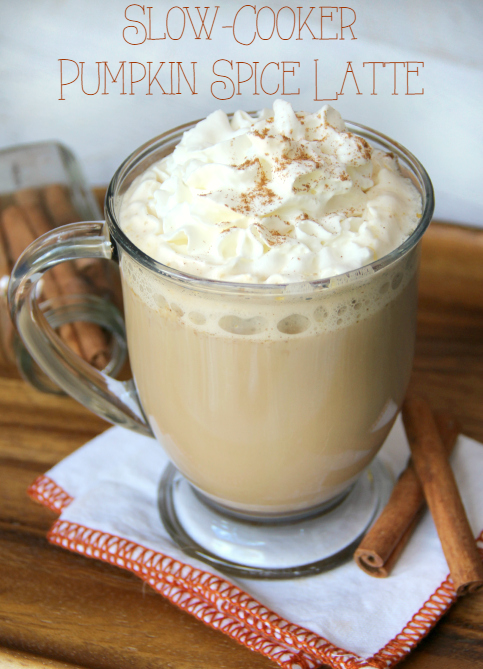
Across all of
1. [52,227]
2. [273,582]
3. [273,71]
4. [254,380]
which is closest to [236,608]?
[273,582]

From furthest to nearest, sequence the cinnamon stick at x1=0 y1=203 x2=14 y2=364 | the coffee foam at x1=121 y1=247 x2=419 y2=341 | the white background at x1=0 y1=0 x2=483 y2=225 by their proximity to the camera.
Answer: the white background at x1=0 y1=0 x2=483 y2=225 → the cinnamon stick at x1=0 y1=203 x2=14 y2=364 → the coffee foam at x1=121 y1=247 x2=419 y2=341

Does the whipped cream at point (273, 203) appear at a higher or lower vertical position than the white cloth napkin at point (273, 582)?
higher

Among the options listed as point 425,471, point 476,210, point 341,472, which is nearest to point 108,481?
point 341,472

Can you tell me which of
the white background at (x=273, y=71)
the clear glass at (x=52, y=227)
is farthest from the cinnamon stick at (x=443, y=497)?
the white background at (x=273, y=71)

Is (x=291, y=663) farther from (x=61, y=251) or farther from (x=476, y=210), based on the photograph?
(x=476, y=210)

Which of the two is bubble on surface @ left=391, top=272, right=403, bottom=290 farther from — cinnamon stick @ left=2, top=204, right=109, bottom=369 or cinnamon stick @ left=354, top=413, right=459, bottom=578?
cinnamon stick @ left=2, top=204, right=109, bottom=369

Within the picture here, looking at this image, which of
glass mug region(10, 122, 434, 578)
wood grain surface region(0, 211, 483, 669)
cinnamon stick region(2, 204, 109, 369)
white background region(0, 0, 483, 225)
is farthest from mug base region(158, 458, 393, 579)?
white background region(0, 0, 483, 225)

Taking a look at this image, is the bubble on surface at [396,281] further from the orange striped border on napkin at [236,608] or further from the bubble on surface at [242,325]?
the orange striped border on napkin at [236,608]
